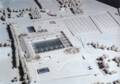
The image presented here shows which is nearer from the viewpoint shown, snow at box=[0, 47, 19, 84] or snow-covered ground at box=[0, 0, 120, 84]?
snow at box=[0, 47, 19, 84]

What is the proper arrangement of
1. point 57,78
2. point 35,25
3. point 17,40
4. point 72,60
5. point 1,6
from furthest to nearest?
1. point 1,6
2. point 35,25
3. point 17,40
4. point 72,60
5. point 57,78

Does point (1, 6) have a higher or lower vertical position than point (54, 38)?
higher

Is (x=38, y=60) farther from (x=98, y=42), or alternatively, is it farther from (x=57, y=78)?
(x=98, y=42)

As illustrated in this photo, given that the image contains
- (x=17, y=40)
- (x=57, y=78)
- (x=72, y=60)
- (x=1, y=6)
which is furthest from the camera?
(x=1, y=6)

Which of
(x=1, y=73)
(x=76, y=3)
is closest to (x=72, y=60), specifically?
(x=1, y=73)

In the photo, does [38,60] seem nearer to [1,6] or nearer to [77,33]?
[77,33]

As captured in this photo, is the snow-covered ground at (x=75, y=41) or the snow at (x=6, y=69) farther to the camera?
the snow-covered ground at (x=75, y=41)

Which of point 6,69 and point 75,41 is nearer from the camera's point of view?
point 6,69

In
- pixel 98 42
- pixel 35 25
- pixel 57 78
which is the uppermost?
pixel 35 25

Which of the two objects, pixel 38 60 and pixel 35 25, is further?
pixel 35 25

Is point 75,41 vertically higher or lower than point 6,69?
higher
